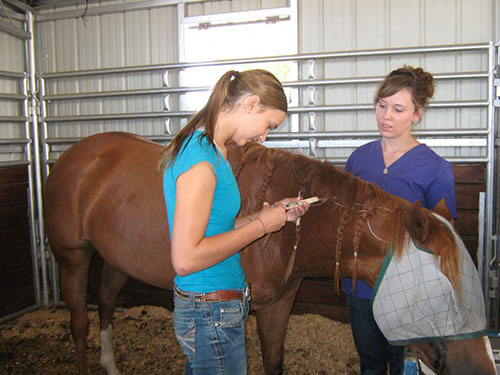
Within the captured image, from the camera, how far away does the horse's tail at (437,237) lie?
1301mm

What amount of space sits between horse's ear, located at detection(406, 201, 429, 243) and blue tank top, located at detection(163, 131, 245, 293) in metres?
0.59

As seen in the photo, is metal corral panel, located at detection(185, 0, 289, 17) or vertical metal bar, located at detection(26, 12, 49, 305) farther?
vertical metal bar, located at detection(26, 12, 49, 305)

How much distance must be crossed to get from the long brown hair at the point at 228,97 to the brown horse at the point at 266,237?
1.92 feet

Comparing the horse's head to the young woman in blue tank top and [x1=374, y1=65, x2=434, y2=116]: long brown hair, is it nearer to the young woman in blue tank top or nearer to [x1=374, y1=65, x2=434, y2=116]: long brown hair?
the young woman in blue tank top

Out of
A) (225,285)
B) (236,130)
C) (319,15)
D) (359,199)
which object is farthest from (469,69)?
(225,285)

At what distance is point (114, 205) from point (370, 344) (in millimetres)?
1566

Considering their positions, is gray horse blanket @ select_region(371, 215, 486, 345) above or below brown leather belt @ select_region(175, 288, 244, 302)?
below

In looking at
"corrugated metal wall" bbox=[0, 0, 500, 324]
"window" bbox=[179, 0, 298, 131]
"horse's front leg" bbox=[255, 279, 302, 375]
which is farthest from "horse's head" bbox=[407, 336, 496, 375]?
"window" bbox=[179, 0, 298, 131]

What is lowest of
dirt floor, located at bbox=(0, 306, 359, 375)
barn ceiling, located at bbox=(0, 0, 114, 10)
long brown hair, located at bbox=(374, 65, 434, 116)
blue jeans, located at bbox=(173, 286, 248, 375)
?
dirt floor, located at bbox=(0, 306, 359, 375)

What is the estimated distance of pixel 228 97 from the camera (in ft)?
3.84

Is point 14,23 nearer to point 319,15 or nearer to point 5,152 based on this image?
point 5,152

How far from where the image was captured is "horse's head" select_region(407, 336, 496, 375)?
1304mm

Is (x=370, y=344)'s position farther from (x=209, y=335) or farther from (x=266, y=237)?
(x=209, y=335)

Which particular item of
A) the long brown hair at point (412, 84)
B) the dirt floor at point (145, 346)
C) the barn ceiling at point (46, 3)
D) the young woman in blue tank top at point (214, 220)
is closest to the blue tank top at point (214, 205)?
the young woman in blue tank top at point (214, 220)
